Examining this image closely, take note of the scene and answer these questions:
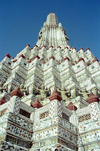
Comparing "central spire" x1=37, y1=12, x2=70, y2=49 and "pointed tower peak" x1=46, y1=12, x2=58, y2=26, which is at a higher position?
"pointed tower peak" x1=46, y1=12, x2=58, y2=26

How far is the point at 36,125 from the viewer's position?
8.14 meters

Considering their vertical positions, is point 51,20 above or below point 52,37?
above

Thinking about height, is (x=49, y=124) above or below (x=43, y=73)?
below

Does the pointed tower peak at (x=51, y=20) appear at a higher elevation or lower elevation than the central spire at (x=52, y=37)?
higher

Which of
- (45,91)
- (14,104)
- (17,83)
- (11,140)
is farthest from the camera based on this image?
(17,83)

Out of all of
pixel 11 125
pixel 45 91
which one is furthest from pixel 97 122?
pixel 45 91

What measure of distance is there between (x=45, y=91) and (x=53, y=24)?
122ft

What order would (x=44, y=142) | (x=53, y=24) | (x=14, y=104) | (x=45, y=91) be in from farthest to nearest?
(x=53, y=24), (x=45, y=91), (x=14, y=104), (x=44, y=142)

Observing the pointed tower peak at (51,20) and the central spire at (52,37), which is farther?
the pointed tower peak at (51,20)

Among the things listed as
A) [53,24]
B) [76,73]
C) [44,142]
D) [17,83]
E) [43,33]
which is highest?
[53,24]

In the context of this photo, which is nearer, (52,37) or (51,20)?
(52,37)

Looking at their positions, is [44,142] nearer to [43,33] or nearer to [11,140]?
[11,140]

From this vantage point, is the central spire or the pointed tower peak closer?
the central spire

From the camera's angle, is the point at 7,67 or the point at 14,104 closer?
the point at 14,104
